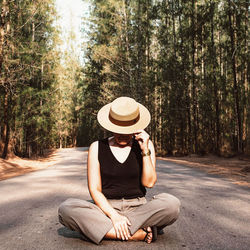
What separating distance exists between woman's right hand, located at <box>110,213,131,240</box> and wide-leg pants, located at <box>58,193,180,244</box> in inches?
2.1

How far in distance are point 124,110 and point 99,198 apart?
38.6 inches

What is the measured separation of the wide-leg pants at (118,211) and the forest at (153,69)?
13939 mm

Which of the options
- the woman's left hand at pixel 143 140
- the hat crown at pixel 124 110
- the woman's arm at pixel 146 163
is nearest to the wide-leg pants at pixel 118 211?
the woman's arm at pixel 146 163

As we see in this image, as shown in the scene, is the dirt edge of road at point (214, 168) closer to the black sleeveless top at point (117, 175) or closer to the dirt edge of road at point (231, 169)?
the dirt edge of road at point (231, 169)

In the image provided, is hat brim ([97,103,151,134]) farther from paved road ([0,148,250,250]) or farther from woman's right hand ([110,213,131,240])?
paved road ([0,148,250,250])

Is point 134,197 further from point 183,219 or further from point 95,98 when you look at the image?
point 95,98

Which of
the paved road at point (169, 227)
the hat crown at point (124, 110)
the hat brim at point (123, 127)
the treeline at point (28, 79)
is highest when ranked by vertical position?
the treeline at point (28, 79)

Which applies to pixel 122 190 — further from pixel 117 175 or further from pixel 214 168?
pixel 214 168

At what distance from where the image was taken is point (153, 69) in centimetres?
2708

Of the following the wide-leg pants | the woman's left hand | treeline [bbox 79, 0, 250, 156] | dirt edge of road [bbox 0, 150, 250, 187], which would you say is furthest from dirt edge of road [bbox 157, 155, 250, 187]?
the woman's left hand

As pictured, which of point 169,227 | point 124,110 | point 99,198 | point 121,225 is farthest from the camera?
point 169,227

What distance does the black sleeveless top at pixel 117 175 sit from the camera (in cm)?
343

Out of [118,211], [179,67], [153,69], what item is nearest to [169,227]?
[118,211]

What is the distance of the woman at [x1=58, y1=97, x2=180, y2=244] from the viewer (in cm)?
320
